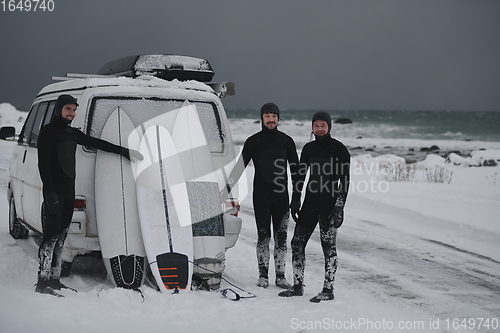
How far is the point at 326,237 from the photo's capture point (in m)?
5.25

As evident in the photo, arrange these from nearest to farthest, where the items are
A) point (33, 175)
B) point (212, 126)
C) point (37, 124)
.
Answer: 1. point (33, 175)
2. point (212, 126)
3. point (37, 124)

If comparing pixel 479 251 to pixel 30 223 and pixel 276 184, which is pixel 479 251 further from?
pixel 30 223

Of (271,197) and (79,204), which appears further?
(271,197)

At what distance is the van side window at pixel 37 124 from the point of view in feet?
22.1

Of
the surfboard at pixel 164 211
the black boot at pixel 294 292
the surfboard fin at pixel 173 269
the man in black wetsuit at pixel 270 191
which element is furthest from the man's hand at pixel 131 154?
the black boot at pixel 294 292

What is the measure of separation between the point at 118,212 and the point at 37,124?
87.9 inches

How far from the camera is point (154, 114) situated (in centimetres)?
605

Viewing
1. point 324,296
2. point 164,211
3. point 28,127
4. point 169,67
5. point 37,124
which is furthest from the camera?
point 169,67

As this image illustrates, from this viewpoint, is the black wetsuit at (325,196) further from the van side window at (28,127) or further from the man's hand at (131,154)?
the van side window at (28,127)

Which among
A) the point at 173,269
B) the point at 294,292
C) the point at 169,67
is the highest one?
the point at 169,67

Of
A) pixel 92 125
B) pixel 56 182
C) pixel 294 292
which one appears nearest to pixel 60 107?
pixel 92 125

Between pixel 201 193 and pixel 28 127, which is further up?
pixel 28 127

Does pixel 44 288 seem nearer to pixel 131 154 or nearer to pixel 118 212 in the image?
pixel 118 212

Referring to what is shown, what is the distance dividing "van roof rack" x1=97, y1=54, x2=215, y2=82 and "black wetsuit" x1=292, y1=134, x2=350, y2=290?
3.28 m
